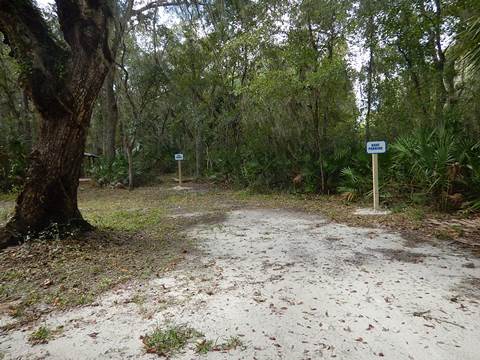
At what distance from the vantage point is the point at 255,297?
2.65 metres

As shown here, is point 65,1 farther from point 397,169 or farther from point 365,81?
point 365,81

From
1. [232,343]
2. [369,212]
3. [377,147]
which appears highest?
[377,147]

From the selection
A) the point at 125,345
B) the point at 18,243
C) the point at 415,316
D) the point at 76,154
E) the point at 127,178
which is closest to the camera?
the point at 125,345

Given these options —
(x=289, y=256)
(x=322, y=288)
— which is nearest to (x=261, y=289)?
(x=322, y=288)

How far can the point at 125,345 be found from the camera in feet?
6.55

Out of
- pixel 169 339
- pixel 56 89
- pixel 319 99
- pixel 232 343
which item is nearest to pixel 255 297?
pixel 232 343

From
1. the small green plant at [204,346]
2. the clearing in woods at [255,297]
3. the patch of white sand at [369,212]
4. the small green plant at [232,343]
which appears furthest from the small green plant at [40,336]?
the patch of white sand at [369,212]

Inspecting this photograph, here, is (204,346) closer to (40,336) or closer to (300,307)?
(300,307)

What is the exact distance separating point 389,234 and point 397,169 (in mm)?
2589

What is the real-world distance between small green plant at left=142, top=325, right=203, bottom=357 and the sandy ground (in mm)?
56

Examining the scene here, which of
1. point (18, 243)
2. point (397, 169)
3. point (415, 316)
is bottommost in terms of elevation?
point (415, 316)

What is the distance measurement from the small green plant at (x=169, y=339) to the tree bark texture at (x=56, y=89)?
275 cm

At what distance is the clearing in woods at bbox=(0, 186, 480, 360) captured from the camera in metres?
1.97

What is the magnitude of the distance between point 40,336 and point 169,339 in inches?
35.0
